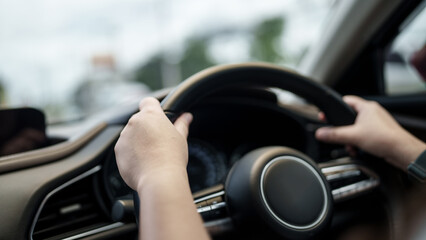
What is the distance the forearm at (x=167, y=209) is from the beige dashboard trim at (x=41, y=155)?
509 millimetres

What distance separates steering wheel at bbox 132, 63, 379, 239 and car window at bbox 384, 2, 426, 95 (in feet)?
3.20

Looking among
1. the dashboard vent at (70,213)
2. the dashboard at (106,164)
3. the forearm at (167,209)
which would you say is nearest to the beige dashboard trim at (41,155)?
the dashboard at (106,164)

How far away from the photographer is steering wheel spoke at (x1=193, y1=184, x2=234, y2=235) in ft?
3.49

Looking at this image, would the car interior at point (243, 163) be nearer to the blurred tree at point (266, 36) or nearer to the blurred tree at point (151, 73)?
the blurred tree at point (266, 36)

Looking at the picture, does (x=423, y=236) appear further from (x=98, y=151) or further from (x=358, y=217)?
(x=98, y=151)

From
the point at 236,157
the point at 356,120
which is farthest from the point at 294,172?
the point at 236,157

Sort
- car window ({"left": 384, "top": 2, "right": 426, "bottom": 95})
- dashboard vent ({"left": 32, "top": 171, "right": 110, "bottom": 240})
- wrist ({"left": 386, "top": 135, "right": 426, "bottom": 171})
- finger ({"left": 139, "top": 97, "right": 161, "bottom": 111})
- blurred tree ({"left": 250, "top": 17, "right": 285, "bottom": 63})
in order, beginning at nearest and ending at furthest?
finger ({"left": 139, "top": 97, "right": 161, "bottom": 111}) → dashboard vent ({"left": 32, "top": 171, "right": 110, "bottom": 240}) → wrist ({"left": 386, "top": 135, "right": 426, "bottom": 171}) → car window ({"left": 384, "top": 2, "right": 426, "bottom": 95}) → blurred tree ({"left": 250, "top": 17, "right": 285, "bottom": 63})

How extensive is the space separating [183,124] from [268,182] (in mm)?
283

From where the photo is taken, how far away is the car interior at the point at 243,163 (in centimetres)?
104

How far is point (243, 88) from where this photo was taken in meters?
1.42

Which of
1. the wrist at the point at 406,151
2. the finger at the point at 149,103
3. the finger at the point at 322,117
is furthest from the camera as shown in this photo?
the finger at the point at 322,117

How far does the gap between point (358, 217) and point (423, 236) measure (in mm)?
304

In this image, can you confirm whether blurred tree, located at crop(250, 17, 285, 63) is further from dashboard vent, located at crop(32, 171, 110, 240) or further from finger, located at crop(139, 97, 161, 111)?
finger, located at crop(139, 97, 161, 111)

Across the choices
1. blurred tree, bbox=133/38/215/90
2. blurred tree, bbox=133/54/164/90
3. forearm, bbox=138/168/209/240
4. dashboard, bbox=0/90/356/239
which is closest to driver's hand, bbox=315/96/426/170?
dashboard, bbox=0/90/356/239
